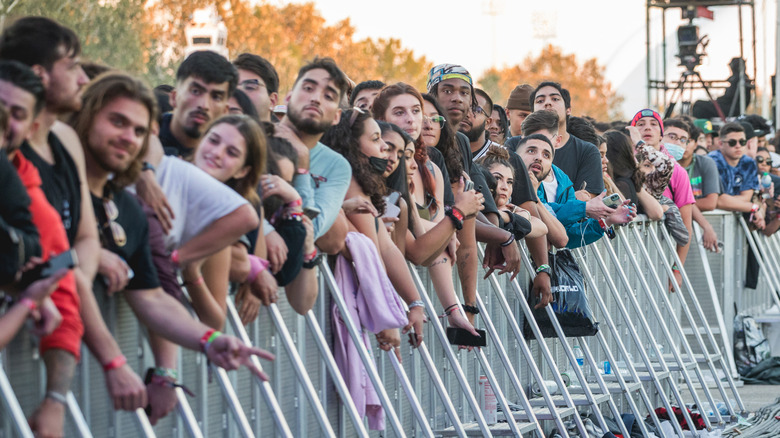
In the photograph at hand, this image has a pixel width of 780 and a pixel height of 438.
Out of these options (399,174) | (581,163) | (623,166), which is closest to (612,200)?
(581,163)

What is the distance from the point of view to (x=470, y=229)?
23.8 ft

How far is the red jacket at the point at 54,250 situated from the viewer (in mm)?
3703

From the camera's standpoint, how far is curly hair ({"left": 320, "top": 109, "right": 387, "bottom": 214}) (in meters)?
6.15

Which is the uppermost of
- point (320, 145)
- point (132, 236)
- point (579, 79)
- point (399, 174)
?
point (320, 145)

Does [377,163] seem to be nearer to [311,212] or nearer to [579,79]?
[311,212]

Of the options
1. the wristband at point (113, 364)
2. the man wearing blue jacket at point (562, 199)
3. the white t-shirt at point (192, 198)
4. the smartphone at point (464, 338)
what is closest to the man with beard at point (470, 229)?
the smartphone at point (464, 338)

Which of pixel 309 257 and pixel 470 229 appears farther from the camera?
pixel 470 229

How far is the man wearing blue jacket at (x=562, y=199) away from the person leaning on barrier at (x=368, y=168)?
8.12 ft

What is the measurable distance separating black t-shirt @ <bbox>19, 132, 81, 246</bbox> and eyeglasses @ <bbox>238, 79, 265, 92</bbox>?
2094 mm

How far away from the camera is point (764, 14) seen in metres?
24.8

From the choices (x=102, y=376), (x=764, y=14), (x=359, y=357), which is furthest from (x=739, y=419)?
(x=764, y=14)

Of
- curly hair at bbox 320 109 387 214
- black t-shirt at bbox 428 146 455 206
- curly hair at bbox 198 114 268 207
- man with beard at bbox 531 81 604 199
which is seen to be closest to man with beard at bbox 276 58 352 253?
curly hair at bbox 320 109 387 214

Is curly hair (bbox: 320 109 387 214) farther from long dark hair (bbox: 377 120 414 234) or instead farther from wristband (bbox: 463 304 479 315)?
wristband (bbox: 463 304 479 315)

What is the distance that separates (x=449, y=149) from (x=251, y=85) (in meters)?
1.67
